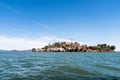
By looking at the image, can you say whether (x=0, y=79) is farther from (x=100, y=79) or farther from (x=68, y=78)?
(x=100, y=79)

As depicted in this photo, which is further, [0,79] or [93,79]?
[93,79]

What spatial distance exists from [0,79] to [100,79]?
32.8ft

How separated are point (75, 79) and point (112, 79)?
385 centimetres

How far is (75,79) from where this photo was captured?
18.7m

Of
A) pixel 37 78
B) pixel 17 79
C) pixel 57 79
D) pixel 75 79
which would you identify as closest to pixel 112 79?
pixel 75 79

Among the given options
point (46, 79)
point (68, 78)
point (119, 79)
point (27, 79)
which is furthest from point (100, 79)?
point (27, 79)

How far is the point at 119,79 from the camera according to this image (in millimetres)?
18797

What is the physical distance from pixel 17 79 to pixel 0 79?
1.62 m

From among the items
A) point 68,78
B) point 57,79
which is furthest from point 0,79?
point 68,78

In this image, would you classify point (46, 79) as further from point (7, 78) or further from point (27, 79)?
point (7, 78)

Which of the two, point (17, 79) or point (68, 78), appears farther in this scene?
point (68, 78)

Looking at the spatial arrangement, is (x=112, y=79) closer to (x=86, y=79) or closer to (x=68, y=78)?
(x=86, y=79)

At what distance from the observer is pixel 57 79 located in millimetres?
18484

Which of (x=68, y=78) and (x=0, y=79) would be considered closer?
(x=0, y=79)
